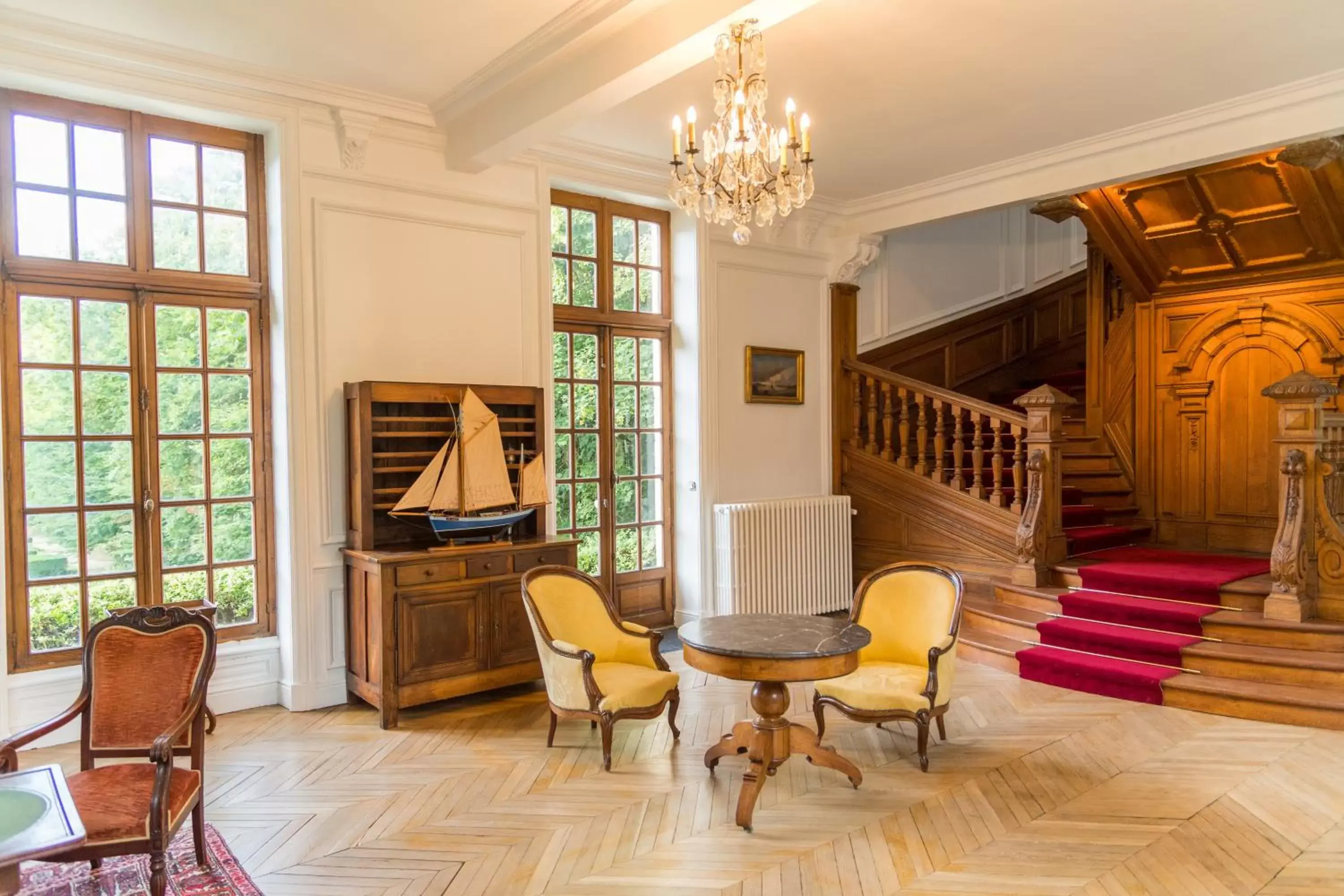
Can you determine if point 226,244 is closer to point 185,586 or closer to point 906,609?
point 185,586

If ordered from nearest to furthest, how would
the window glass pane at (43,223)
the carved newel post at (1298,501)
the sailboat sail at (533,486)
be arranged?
the window glass pane at (43,223) → the carved newel post at (1298,501) → the sailboat sail at (533,486)

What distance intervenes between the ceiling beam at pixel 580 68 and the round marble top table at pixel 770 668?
8.63 feet

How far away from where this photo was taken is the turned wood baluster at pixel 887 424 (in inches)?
302

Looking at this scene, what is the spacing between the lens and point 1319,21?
4.42 m

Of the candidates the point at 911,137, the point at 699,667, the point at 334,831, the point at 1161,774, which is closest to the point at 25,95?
the point at 334,831

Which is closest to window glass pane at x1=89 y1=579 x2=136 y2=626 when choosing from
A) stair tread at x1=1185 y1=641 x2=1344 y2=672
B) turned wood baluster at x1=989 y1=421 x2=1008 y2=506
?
turned wood baluster at x1=989 y1=421 x2=1008 y2=506

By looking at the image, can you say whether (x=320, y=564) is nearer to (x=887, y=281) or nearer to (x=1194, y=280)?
(x=887, y=281)

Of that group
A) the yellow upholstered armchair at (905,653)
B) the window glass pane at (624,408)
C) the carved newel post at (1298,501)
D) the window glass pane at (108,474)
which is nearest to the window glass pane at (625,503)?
the window glass pane at (624,408)

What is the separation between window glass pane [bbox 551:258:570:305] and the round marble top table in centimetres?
310

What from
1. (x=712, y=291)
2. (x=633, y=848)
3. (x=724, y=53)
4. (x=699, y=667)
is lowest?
(x=633, y=848)

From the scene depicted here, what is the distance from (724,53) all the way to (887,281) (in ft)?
16.8

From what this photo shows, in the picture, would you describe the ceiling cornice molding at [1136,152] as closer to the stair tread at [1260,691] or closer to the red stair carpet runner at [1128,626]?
the red stair carpet runner at [1128,626]

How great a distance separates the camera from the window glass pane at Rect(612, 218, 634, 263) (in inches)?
273

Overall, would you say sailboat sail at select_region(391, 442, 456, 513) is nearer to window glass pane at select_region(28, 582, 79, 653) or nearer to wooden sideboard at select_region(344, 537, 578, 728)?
wooden sideboard at select_region(344, 537, 578, 728)
